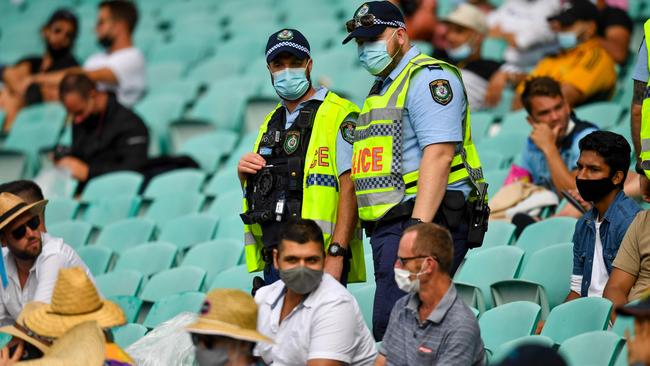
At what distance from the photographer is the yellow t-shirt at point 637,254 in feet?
16.7

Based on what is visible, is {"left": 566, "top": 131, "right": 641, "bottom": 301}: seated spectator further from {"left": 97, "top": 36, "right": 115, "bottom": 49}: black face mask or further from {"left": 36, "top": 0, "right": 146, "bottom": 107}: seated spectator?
{"left": 97, "top": 36, "right": 115, "bottom": 49}: black face mask

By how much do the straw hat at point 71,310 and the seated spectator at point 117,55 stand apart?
5.69m

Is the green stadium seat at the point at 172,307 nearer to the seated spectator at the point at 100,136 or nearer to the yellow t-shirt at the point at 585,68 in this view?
the seated spectator at the point at 100,136

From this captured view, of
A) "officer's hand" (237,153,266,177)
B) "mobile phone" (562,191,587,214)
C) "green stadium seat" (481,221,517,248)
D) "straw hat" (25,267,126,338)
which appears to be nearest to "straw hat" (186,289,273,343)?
"straw hat" (25,267,126,338)

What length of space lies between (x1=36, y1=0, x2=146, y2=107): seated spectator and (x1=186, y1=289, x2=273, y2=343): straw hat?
6149 millimetres

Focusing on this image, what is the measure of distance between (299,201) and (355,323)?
78 centimetres

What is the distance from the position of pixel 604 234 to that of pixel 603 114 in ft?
Answer: 8.71

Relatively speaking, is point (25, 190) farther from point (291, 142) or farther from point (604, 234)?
point (604, 234)

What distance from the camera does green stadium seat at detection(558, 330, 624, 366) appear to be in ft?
15.1

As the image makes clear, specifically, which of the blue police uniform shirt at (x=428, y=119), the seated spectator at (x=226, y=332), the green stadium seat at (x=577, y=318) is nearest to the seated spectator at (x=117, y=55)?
the blue police uniform shirt at (x=428, y=119)

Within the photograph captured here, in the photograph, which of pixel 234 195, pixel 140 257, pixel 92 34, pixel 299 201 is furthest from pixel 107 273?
pixel 92 34

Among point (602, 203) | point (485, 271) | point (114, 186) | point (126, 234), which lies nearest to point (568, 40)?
point (485, 271)

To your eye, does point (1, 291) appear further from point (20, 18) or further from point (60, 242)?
point (20, 18)

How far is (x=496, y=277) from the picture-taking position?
20.0 ft
